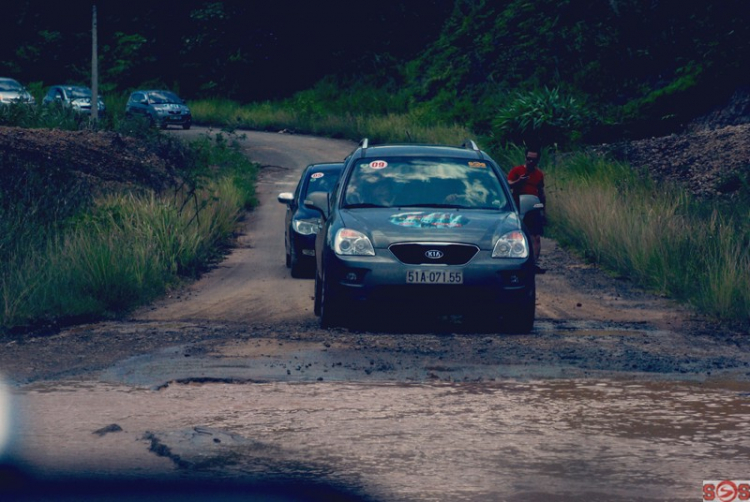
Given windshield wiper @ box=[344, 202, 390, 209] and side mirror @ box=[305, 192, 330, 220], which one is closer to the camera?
windshield wiper @ box=[344, 202, 390, 209]

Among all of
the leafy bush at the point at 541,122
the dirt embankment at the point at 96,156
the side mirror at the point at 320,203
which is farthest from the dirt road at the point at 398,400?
the leafy bush at the point at 541,122

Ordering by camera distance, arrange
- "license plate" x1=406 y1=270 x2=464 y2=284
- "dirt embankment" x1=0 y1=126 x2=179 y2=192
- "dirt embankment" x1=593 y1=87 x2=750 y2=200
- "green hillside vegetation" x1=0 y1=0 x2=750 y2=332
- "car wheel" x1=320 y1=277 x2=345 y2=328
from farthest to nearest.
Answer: "dirt embankment" x1=593 y1=87 x2=750 y2=200 < "dirt embankment" x1=0 y1=126 x2=179 y2=192 < "green hillside vegetation" x1=0 y1=0 x2=750 y2=332 < "car wheel" x1=320 y1=277 x2=345 y2=328 < "license plate" x1=406 y1=270 x2=464 y2=284

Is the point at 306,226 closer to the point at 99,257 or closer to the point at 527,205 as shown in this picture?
the point at 99,257

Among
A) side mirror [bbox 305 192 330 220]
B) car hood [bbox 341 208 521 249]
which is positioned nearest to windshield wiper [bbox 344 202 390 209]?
car hood [bbox 341 208 521 249]

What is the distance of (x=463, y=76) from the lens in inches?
1837

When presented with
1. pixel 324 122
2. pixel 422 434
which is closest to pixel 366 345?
pixel 422 434

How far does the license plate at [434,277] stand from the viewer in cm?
1155

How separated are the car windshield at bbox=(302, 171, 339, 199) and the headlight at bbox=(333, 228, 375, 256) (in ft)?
19.0

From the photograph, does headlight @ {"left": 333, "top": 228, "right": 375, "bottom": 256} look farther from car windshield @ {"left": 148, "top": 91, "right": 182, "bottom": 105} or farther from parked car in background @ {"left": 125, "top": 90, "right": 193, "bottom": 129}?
car windshield @ {"left": 148, "top": 91, "right": 182, "bottom": 105}

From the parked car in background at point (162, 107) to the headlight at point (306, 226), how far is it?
2903cm

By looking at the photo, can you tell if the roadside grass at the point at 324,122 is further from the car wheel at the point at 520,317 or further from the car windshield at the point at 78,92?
the car wheel at the point at 520,317

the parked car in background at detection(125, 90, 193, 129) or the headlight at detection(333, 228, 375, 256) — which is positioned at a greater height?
the parked car in background at detection(125, 90, 193, 129)

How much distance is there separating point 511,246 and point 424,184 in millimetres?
1409

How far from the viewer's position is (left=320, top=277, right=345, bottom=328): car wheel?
38.7ft
